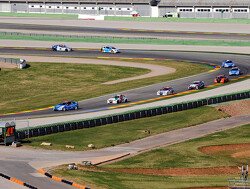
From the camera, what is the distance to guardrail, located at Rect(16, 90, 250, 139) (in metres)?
50.2

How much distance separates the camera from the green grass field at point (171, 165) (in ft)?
109

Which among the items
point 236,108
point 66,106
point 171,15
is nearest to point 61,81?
point 66,106

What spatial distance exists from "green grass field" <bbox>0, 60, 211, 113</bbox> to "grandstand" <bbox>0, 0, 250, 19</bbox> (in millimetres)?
45098

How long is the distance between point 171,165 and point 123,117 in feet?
59.2

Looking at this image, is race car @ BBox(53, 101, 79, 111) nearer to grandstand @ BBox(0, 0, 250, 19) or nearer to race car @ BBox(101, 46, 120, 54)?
race car @ BBox(101, 46, 120, 54)

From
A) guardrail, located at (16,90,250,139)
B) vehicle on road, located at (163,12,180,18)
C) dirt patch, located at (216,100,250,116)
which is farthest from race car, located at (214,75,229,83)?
vehicle on road, located at (163,12,180,18)

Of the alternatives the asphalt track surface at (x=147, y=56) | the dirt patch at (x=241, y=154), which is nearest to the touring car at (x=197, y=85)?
the asphalt track surface at (x=147, y=56)

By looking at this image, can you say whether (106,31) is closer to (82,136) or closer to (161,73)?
(161,73)

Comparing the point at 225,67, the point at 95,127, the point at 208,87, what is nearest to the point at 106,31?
the point at 225,67

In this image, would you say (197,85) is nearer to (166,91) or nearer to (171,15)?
(166,91)

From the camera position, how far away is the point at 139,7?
15325 centimetres

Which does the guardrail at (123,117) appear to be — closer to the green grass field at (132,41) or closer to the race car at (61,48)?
the green grass field at (132,41)

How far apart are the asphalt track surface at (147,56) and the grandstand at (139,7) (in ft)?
118

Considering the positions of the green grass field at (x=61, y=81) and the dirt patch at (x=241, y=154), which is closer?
the dirt patch at (x=241, y=154)
